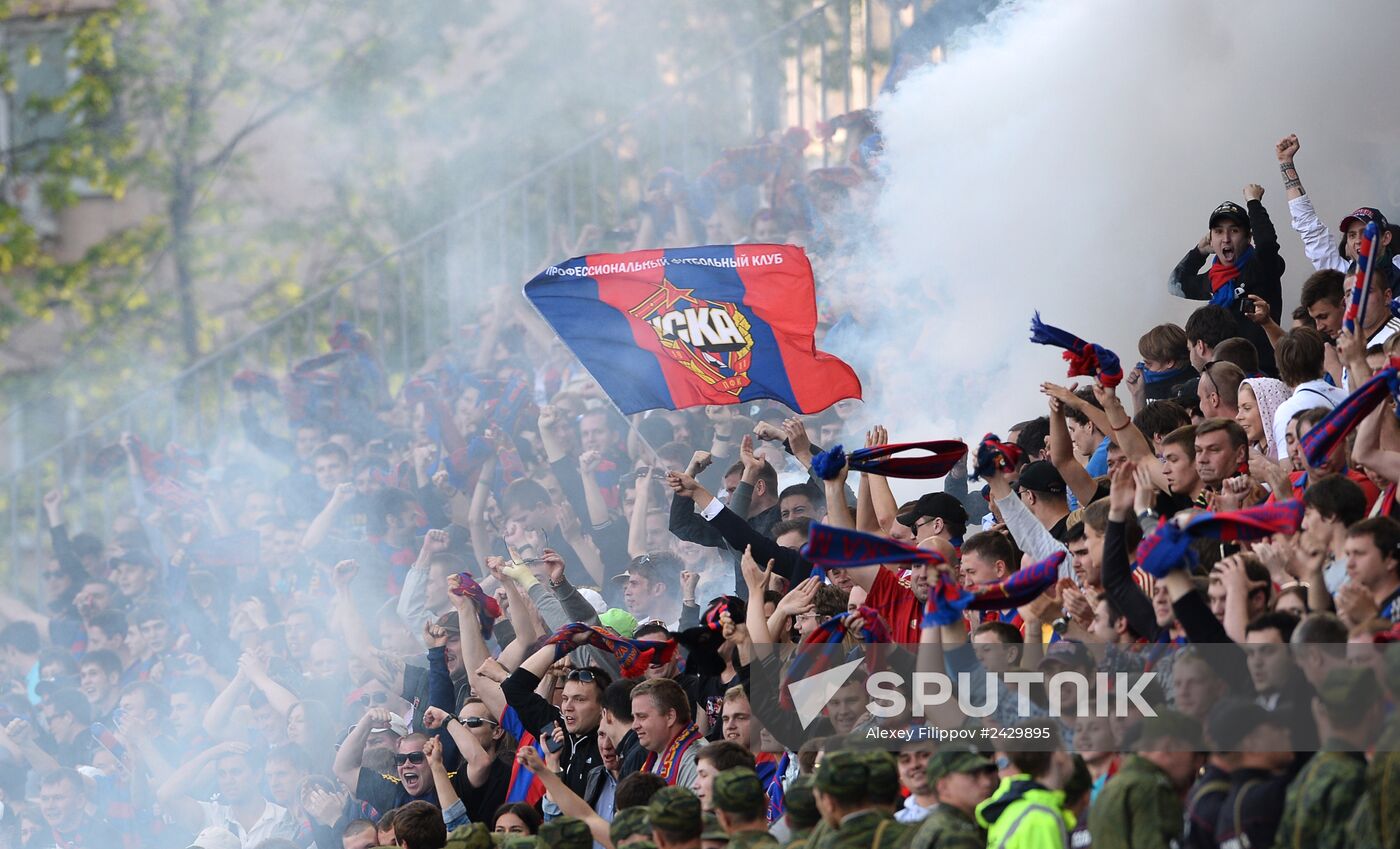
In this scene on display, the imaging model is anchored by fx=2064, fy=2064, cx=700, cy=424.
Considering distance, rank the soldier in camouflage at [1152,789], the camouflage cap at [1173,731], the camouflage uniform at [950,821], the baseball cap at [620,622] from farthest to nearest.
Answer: the baseball cap at [620,622] < the camouflage uniform at [950,821] < the camouflage cap at [1173,731] < the soldier in camouflage at [1152,789]

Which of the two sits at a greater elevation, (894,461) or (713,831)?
(894,461)

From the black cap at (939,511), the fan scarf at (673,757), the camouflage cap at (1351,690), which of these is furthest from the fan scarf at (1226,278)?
the camouflage cap at (1351,690)

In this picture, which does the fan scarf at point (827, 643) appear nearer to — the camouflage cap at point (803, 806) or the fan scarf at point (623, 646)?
the camouflage cap at point (803, 806)

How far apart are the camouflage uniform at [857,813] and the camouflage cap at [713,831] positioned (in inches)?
20.9

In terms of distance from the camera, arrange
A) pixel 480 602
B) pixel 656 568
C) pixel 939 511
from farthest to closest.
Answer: pixel 656 568 → pixel 480 602 → pixel 939 511

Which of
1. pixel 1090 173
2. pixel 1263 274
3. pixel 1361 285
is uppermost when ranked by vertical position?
pixel 1090 173

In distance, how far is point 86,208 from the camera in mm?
16016

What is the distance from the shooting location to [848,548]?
5523mm

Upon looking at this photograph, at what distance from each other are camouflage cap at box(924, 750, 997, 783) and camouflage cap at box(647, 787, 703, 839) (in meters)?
0.83

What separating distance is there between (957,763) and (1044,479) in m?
2.15

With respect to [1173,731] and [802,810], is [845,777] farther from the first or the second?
[1173,731]

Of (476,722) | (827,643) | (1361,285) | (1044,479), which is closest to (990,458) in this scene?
Answer: (1044,479)

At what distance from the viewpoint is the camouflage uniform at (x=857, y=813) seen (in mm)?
4676

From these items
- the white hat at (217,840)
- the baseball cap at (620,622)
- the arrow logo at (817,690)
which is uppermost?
the baseball cap at (620,622)
